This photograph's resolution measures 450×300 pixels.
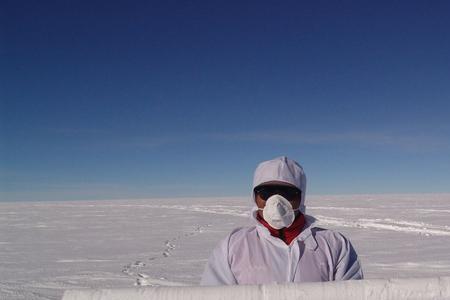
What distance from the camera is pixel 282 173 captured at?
1.78 m

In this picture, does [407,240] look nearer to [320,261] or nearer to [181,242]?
[181,242]

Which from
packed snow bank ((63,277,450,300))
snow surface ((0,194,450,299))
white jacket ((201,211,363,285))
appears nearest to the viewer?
packed snow bank ((63,277,450,300))

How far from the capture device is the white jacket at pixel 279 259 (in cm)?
170

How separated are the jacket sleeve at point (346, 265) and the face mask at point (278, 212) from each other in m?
0.23

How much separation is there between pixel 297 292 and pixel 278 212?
0.47 meters

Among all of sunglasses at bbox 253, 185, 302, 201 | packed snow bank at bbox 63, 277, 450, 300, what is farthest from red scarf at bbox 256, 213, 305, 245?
packed snow bank at bbox 63, 277, 450, 300

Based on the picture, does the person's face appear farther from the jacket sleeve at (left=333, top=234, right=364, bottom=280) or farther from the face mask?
the jacket sleeve at (left=333, top=234, right=364, bottom=280)

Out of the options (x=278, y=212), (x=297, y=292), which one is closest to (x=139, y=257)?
(x=278, y=212)

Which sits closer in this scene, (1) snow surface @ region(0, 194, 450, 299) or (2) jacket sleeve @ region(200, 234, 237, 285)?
(2) jacket sleeve @ region(200, 234, 237, 285)

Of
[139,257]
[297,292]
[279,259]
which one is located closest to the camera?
[297,292]

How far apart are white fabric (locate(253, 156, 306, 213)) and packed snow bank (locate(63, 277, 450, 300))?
0.53m

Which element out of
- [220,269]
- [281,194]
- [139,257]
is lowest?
[139,257]

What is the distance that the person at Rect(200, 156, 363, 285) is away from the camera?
1.71m

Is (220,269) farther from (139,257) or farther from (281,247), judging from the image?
(139,257)
